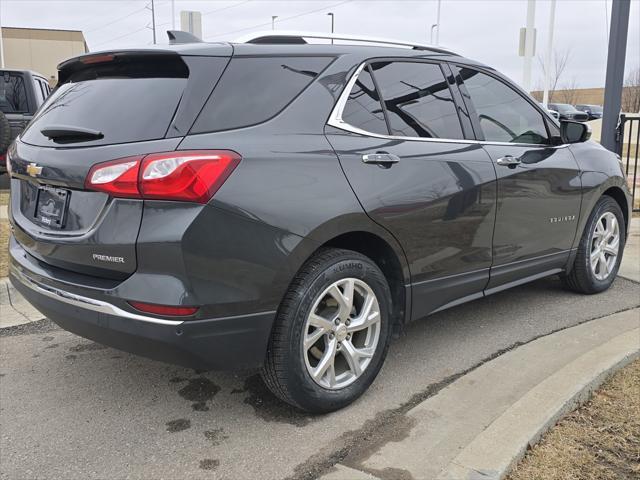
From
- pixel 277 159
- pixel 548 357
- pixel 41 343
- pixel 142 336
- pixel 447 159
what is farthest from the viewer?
pixel 41 343

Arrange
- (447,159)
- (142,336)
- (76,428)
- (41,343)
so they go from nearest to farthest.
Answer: (142,336), (76,428), (447,159), (41,343)

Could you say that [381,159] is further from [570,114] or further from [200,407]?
[570,114]

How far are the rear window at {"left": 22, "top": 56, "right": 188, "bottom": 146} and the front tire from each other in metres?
0.94

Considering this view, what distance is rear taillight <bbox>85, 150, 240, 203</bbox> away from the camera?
2.40 metres

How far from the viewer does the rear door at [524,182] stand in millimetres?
3816

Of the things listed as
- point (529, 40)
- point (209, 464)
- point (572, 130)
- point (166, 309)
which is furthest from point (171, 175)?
point (529, 40)

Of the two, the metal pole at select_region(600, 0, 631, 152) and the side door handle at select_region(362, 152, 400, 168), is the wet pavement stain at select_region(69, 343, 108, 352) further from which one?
the metal pole at select_region(600, 0, 631, 152)

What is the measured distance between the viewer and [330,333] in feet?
9.56

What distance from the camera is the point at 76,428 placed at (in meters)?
2.89

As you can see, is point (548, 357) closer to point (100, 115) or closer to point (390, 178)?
point (390, 178)

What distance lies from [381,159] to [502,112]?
146 centimetres

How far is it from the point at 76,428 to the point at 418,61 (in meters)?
2.67

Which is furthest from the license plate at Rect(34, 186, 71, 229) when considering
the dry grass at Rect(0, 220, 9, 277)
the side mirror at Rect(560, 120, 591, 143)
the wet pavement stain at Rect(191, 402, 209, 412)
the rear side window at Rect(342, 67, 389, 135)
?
the side mirror at Rect(560, 120, 591, 143)

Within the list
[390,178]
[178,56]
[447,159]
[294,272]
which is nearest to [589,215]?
[447,159]
